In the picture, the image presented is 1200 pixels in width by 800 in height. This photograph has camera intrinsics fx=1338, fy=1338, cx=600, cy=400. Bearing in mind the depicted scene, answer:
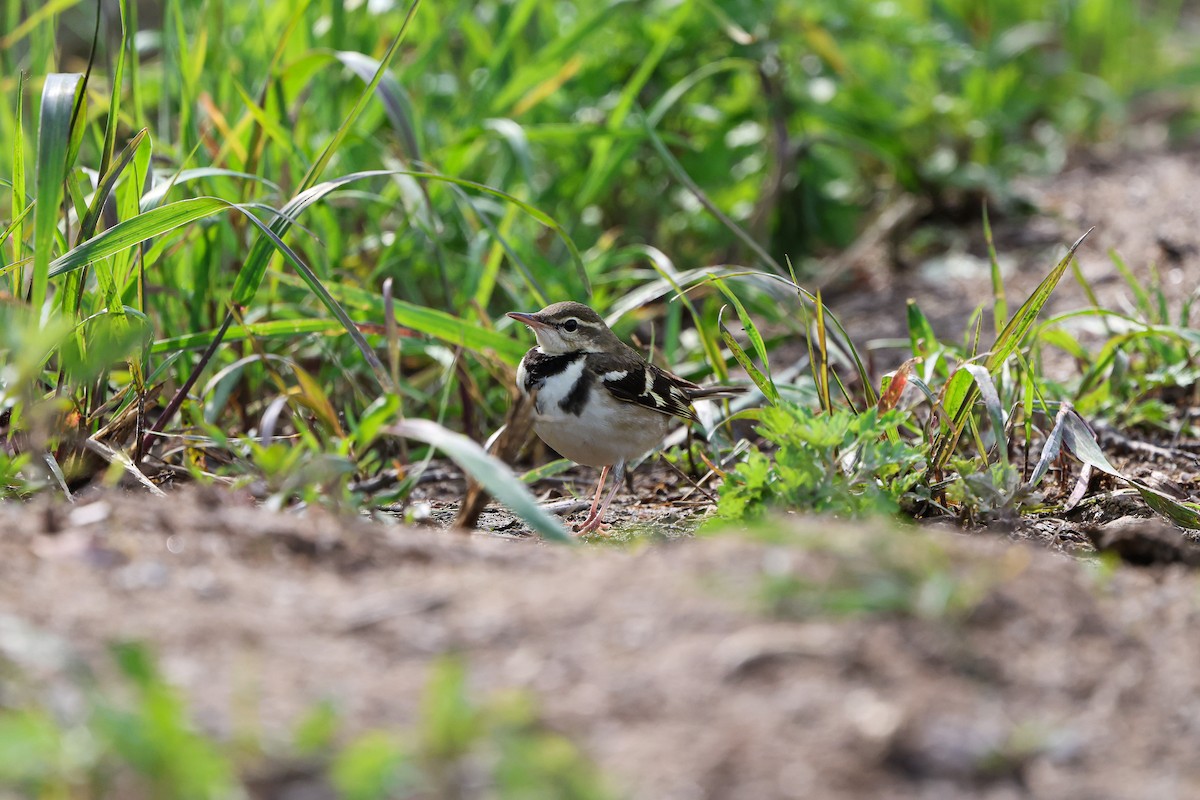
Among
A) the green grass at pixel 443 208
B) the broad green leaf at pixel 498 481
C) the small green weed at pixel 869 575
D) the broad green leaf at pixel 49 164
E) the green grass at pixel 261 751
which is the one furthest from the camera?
the green grass at pixel 443 208

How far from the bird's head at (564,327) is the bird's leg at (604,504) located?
1.62 ft

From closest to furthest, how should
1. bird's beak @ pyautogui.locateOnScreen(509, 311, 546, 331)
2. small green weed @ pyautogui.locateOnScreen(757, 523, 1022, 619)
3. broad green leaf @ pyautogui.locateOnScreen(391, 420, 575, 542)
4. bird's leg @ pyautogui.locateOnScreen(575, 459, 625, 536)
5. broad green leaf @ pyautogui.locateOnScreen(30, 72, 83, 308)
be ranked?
small green weed @ pyautogui.locateOnScreen(757, 523, 1022, 619)
broad green leaf @ pyautogui.locateOnScreen(391, 420, 575, 542)
broad green leaf @ pyautogui.locateOnScreen(30, 72, 83, 308)
bird's leg @ pyautogui.locateOnScreen(575, 459, 625, 536)
bird's beak @ pyautogui.locateOnScreen(509, 311, 546, 331)

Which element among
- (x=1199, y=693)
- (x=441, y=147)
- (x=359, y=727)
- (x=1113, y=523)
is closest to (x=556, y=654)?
(x=359, y=727)

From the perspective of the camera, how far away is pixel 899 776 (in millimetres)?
2109

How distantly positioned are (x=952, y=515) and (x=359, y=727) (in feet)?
7.79

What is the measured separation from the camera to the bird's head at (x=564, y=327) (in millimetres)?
5102

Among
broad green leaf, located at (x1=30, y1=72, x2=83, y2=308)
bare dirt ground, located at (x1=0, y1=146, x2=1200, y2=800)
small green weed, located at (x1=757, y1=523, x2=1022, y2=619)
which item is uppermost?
broad green leaf, located at (x1=30, y1=72, x2=83, y2=308)

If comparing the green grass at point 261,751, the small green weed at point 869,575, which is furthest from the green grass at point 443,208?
the green grass at point 261,751

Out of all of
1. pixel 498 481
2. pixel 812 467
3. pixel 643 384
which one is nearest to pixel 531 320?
pixel 643 384

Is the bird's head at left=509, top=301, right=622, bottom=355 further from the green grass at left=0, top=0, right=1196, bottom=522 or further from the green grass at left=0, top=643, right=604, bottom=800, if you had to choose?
the green grass at left=0, top=643, right=604, bottom=800

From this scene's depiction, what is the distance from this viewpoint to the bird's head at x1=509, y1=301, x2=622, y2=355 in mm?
5102

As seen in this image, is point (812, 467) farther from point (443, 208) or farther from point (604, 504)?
point (443, 208)

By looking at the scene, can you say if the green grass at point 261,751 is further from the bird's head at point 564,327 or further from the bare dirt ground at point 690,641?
the bird's head at point 564,327

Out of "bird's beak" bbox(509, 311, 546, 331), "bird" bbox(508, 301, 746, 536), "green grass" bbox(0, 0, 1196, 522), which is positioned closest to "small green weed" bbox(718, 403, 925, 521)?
"green grass" bbox(0, 0, 1196, 522)
